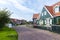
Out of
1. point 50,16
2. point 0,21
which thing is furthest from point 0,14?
point 50,16

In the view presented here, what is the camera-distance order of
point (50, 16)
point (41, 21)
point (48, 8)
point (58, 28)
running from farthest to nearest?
1. point (41, 21)
2. point (48, 8)
3. point (50, 16)
4. point (58, 28)

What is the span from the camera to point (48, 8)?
5462 centimetres

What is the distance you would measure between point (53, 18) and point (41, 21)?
10.4 m

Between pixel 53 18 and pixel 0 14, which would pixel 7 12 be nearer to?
pixel 0 14

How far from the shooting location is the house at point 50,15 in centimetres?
4796

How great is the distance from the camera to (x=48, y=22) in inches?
2085

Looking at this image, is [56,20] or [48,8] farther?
[48,8]

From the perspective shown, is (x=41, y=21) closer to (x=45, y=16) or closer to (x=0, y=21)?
(x=45, y=16)

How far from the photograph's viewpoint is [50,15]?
167ft

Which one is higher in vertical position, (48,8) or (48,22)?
(48,8)

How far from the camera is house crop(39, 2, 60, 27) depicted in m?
48.0

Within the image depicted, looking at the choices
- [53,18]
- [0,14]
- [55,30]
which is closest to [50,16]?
[53,18]

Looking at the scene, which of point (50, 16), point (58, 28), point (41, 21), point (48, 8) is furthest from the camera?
point (41, 21)

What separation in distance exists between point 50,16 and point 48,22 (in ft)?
8.90
